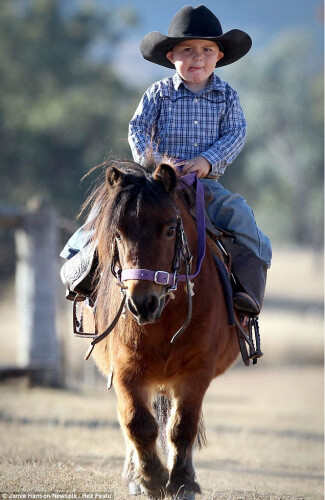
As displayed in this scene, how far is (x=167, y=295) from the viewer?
15.6 ft

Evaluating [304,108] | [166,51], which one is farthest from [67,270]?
[304,108]

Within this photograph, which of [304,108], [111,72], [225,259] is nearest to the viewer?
[225,259]

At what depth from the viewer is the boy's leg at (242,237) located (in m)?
5.82

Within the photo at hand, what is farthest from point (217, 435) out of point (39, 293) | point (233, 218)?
point (233, 218)

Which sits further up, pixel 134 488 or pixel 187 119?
pixel 187 119

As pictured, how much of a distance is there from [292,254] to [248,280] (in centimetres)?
4466

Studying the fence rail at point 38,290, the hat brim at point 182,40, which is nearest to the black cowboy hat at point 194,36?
the hat brim at point 182,40

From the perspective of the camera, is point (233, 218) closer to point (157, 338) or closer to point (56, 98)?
point (157, 338)

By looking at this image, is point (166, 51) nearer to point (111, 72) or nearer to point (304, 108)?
point (111, 72)

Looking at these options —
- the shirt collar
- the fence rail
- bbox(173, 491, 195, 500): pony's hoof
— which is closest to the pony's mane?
the shirt collar

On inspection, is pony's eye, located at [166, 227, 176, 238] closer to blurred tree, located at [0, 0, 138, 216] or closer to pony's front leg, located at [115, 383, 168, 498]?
pony's front leg, located at [115, 383, 168, 498]

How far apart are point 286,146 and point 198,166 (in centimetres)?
4994

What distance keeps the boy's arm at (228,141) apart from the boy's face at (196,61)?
0.88 ft

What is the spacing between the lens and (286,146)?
54.4 metres
